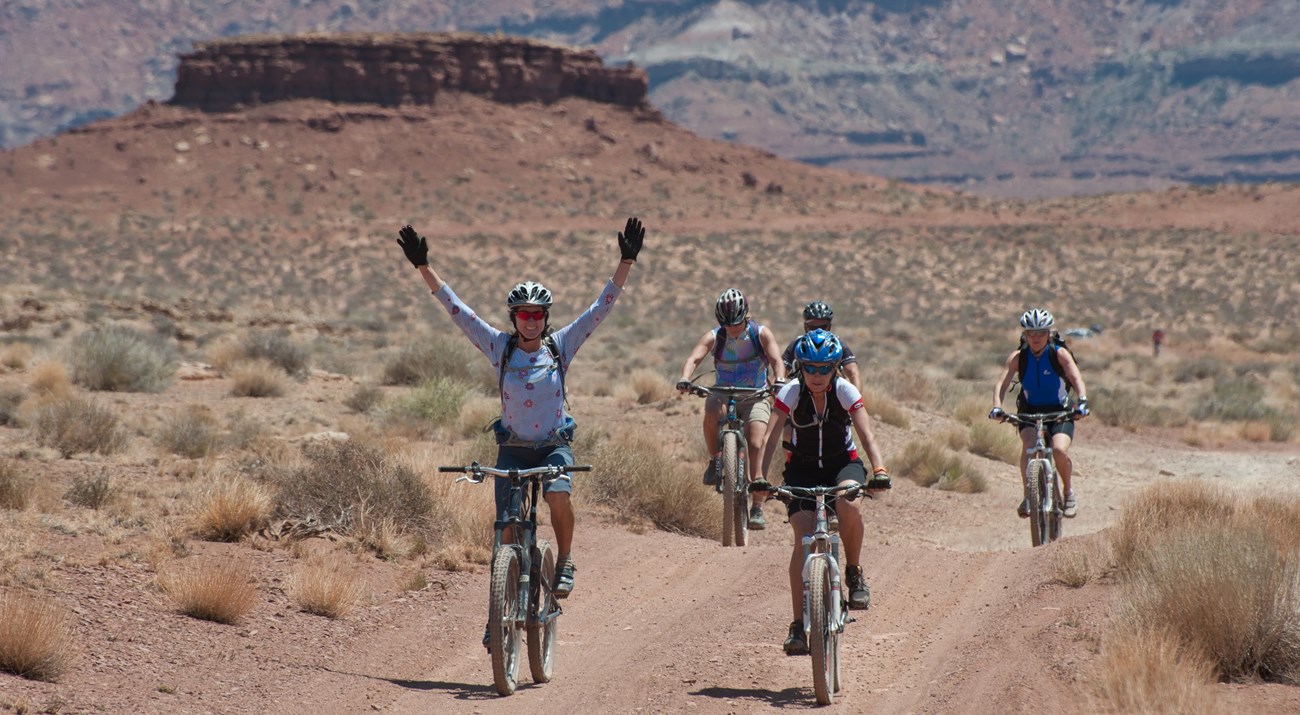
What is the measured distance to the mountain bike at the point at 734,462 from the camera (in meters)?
11.6

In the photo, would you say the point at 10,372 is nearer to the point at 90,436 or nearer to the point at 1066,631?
the point at 90,436

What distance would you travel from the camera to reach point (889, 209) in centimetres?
7831

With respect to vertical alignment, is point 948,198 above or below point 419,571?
above

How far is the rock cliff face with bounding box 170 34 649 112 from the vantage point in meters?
88.7

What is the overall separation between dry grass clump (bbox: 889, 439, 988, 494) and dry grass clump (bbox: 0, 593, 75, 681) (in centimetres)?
1192

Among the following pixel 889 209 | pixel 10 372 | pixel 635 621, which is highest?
pixel 889 209

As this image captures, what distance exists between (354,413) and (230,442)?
399 cm

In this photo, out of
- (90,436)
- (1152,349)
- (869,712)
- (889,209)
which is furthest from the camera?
(889,209)

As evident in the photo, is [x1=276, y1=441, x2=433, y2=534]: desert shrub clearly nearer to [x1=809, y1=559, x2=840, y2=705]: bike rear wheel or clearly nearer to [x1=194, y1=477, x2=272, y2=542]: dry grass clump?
[x1=194, y1=477, x2=272, y2=542]: dry grass clump

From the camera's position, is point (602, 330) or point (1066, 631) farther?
point (602, 330)

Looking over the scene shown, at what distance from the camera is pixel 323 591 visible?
8.80 meters

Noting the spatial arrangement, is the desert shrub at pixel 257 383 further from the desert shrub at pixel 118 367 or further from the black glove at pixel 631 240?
the black glove at pixel 631 240

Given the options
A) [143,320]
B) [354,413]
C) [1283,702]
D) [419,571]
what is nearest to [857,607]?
[1283,702]

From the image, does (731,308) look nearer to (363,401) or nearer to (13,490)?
(13,490)
